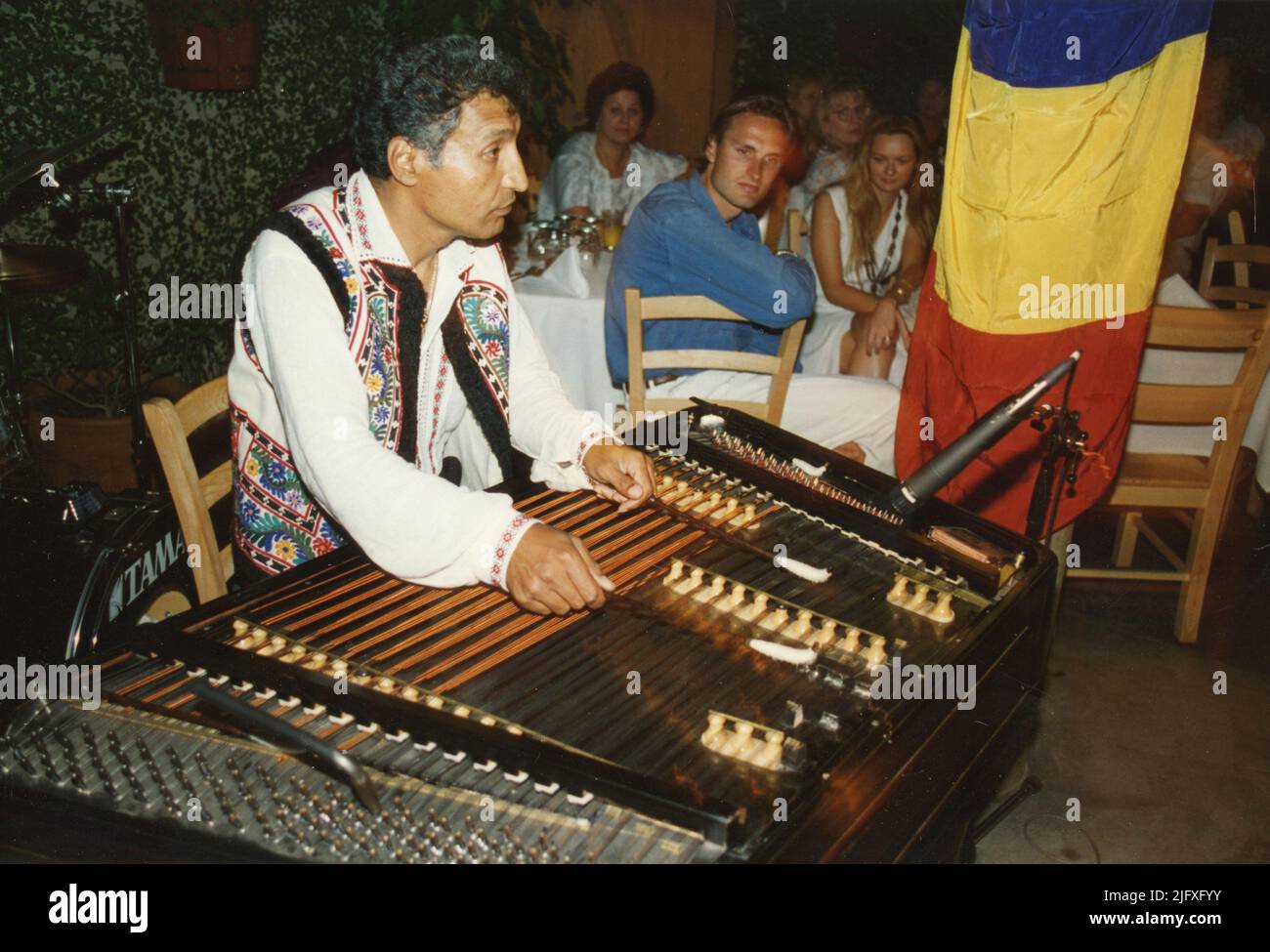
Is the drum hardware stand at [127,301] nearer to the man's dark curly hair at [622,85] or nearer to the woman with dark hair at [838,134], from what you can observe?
the man's dark curly hair at [622,85]

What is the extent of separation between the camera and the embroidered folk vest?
1.92 metres

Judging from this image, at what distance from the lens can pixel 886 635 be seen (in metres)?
1.56

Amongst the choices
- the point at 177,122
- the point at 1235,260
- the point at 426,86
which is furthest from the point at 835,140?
the point at 426,86

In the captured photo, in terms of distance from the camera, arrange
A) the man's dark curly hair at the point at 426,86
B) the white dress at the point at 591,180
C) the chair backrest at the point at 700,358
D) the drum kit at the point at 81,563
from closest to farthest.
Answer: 1. the man's dark curly hair at the point at 426,86
2. the drum kit at the point at 81,563
3. the chair backrest at the point at 700,358
4. the white dress at the point at 591,180

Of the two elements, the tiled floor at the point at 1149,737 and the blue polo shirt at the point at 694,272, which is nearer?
the tiled floor at the point at 1149,737

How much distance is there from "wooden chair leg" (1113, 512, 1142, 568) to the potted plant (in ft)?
16.6

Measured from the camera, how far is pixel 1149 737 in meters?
3.45

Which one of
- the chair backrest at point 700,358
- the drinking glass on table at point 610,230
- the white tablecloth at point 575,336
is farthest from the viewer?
the drinking glass on table at point 610,230

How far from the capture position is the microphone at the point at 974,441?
68.3 inches

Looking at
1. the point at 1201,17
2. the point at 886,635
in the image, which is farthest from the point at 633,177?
the point at 886,635

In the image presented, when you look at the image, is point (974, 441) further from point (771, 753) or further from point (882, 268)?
point (882, 268)

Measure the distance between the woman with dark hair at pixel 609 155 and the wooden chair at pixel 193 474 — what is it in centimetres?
382

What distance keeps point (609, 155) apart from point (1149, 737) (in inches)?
172

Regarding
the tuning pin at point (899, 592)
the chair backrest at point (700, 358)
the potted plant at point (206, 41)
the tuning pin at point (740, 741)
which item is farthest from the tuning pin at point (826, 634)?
the potted plant at point (206, 41)
